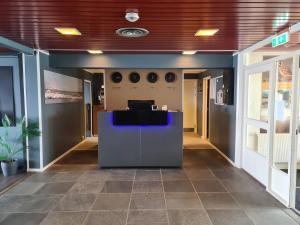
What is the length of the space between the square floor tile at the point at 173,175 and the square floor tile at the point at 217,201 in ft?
2.40

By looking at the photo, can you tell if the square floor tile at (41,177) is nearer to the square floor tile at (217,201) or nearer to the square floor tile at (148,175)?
the square floor tile at (148,175)

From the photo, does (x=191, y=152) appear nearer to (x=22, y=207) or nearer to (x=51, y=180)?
(x=51, y=180)

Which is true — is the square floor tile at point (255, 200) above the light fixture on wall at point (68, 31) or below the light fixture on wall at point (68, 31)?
below

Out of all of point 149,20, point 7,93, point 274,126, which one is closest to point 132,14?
point 149,20

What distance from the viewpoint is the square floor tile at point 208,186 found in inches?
140

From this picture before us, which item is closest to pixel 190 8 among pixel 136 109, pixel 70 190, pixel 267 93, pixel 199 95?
pixel 267 93

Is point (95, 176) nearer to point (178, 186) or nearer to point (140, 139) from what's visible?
point (140, 139)

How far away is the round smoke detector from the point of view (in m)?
3.01

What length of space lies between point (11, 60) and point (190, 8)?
361 cm

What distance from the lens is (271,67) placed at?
345 cm

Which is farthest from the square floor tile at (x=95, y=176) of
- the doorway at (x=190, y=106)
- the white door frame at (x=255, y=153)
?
the doorway at (x=190, y=106)

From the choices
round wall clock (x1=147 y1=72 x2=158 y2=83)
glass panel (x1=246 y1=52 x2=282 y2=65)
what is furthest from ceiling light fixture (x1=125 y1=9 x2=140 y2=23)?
round wall clock (x1=147 y1=72 x2=158 y2=83)

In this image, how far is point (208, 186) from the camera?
3.71 meters

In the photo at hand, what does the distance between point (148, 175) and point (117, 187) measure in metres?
0.75
